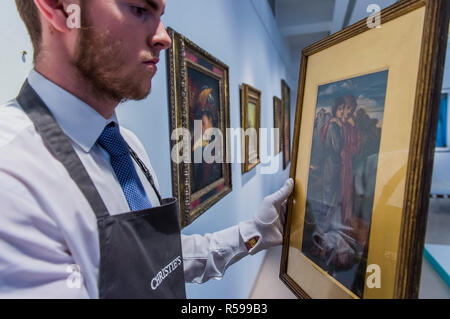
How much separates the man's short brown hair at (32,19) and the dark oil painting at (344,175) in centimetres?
59

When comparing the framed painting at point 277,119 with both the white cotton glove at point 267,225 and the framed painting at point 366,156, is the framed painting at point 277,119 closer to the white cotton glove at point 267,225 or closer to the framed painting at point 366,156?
the white cotton glove at point 267,225

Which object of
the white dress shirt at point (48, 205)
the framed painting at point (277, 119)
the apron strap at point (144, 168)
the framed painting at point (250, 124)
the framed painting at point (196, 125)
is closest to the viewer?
the white dress shirt at point (48, 205)

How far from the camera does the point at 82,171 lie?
1.34 feet

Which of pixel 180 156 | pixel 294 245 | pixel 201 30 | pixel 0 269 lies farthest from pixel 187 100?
pixel 0 269

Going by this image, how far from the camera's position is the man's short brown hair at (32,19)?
0.45 metres

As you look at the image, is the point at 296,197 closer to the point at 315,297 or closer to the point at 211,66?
the point at 315,297

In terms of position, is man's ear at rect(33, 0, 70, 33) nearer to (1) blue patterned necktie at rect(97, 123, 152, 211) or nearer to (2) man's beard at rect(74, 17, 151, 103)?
(2) man's beard at rect(74, 17, 151, 103)

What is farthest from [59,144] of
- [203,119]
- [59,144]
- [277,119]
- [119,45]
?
[277,119]

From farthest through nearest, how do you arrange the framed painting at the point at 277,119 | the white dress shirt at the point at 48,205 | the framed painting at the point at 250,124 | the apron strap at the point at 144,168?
the framed painting at the point at 277,119, the framed painting at the point at 250,124, the apron strap at the point at 144,168, the white dress shirt at the point at 48,205

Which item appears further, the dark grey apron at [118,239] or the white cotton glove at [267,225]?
the white cotton glove at [267,225]

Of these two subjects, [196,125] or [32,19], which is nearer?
[32,19]

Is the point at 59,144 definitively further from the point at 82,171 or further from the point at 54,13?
the point at 54,13

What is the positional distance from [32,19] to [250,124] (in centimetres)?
131

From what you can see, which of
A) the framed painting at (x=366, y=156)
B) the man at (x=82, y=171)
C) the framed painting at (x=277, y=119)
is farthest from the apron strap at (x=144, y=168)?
the framed painting at (x=277, y=119)
